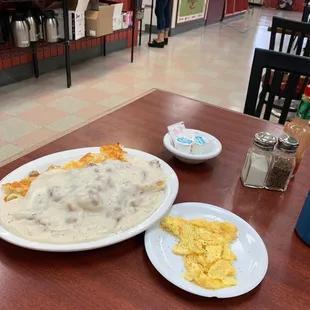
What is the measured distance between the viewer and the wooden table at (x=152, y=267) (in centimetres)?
57

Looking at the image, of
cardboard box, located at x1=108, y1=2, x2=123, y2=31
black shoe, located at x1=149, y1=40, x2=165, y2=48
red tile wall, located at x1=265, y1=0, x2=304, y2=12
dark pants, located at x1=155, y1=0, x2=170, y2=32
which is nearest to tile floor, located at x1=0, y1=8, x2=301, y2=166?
black shoe, located at x1=149, y1=40, x2=165, y2=48

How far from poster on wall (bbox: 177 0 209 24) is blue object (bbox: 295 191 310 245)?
5871 millimetres

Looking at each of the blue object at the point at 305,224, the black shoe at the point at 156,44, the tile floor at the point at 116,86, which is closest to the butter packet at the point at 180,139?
the blue object at the point at 305,224

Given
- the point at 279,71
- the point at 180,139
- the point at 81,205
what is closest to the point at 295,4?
the point at 279,71

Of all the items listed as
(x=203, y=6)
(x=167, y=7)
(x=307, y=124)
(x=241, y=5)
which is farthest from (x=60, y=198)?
(x=241, y=5)

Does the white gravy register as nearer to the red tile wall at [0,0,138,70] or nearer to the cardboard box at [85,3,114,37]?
the red tile wall at [0,0,138,70]

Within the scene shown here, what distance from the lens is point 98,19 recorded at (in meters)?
3.33

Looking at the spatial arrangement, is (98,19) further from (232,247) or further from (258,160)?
(232,247)

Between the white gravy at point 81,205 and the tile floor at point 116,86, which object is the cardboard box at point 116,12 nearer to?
the tile floor at point 116,86

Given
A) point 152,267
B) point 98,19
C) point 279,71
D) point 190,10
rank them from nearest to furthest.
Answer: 1. point 152,267
2. point 279,71
3. point 98,19
4. point 190,10

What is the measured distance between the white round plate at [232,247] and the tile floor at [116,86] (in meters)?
1.21

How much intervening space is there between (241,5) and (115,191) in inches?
364

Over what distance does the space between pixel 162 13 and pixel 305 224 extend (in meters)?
4.63

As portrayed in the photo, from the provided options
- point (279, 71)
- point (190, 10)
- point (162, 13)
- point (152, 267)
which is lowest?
point (190, 10)
